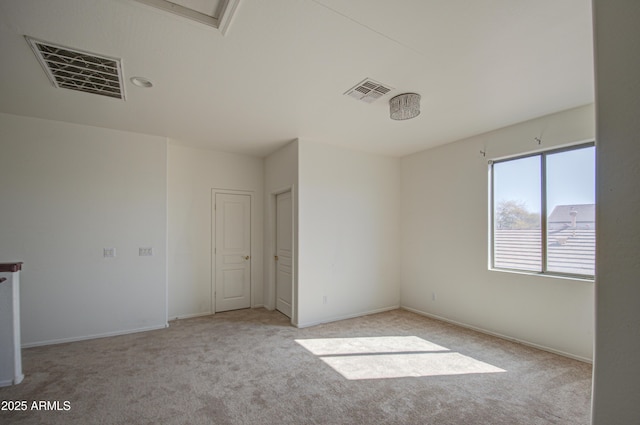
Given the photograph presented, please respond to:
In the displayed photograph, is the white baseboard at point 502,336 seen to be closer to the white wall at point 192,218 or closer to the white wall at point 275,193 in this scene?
the white wall at point 275,193

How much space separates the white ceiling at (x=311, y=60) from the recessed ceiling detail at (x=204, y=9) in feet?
0.14

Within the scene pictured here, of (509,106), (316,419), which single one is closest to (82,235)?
(316,419)

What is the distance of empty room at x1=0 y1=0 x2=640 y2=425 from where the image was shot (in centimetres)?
185

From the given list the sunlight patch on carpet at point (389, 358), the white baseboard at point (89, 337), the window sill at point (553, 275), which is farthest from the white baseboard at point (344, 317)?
the white baseboard at point (89, 337)

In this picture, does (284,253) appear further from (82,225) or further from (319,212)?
(82,225)

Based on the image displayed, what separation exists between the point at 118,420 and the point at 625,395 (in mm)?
2949

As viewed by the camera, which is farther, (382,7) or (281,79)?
(281,79)

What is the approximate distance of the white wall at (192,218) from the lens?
15.6 feet

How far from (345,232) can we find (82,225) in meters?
3.73

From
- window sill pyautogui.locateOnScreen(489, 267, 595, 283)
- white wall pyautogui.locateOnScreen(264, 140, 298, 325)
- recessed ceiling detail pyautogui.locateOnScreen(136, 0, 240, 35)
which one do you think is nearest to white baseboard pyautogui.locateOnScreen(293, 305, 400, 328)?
white wall pyautogui.locateOnScreen(264, 140, 298, 325)

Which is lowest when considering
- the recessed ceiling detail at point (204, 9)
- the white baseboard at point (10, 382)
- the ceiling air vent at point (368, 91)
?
the white baseboard at point (10, 382)

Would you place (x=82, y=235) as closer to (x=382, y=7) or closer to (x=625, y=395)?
(x=382, y=7)

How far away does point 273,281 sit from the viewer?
5.21 metres

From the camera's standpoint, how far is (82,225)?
3852mm
